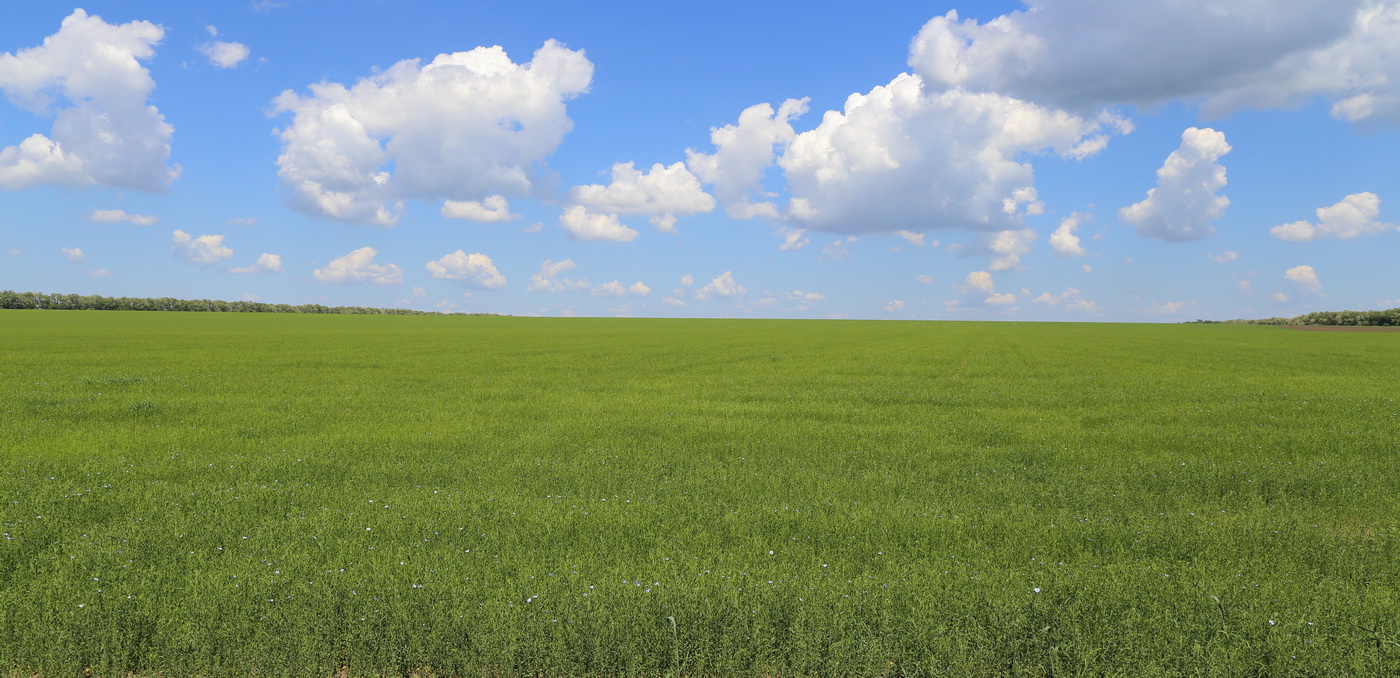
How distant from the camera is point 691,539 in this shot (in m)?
7.91

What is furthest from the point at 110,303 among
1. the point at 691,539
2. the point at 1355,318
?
the point at 1355,318

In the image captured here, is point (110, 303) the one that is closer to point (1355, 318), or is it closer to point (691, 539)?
point (691, 539)

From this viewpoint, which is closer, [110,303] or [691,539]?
[691,539]

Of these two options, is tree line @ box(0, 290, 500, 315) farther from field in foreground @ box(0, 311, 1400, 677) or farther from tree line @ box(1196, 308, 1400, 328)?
tree line @ box(1196, 308, 1400, 328)

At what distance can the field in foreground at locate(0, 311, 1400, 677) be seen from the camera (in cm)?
560

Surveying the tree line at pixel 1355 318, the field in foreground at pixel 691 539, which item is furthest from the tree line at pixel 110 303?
the tree line at pixel 1355 318

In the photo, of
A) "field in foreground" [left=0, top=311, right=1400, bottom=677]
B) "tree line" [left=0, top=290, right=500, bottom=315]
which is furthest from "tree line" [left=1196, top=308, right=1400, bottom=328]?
"tree line" [left=0, top=290, right=500, bottom=315]

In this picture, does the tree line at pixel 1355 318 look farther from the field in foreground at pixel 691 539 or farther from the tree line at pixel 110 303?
the tree line at pixel 110 303

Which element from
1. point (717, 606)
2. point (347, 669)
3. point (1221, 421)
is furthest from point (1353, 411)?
point (347, 669)

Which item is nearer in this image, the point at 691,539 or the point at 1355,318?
the point at 691,539

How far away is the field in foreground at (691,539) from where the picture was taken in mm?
5598

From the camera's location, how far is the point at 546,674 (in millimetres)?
5418

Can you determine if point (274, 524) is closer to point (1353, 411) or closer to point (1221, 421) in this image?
point (1221, 421)

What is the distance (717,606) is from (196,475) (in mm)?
9352
